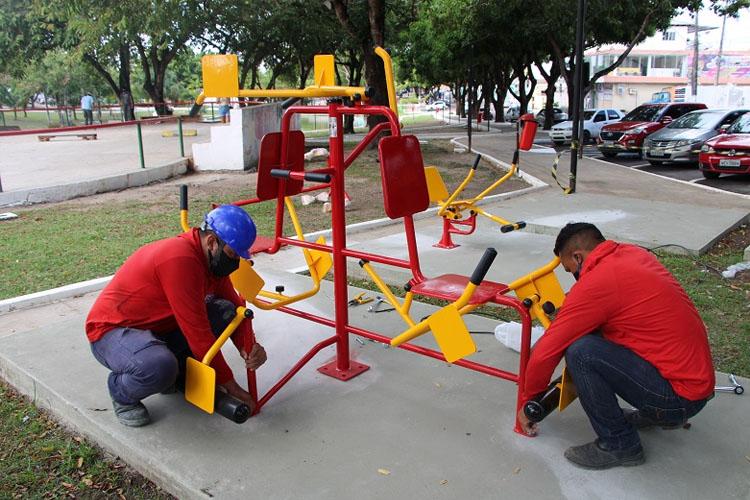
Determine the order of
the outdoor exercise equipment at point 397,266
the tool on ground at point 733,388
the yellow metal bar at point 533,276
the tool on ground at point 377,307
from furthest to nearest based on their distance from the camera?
1. the tool on ground at point 377,307
2. the tool on ground at point 733,388
3. the yellow metal bar at point 533,276
4. the outdoor exercise equipment at point 397,266

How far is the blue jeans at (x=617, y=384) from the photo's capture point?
8.11ft

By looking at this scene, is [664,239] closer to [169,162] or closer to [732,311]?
[732,311]

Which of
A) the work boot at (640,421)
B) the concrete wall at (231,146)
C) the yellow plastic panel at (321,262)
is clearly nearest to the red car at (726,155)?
the concrete wall at (231,146)

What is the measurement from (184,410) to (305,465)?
0.84 meters

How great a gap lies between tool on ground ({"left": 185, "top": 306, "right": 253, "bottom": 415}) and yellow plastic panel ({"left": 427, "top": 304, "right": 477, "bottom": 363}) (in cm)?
82

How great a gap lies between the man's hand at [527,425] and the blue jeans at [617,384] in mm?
338

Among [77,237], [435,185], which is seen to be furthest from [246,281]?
[77,237]

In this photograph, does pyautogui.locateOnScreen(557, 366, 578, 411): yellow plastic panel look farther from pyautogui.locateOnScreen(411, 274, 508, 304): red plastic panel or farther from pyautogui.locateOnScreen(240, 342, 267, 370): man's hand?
pyautogui.locateOnScreen(240, 342, 267, 370): man's hand

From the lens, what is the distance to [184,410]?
3.23 m

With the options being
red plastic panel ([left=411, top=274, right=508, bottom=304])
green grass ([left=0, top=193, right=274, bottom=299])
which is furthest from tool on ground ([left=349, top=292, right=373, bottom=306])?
green grass ([left=0, top=193, right=274, bottom=299])

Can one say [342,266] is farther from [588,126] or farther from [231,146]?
[588,126]

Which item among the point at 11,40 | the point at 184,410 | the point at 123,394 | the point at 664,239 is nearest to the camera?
the point at 123,394

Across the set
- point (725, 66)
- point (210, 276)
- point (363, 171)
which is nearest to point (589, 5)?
point (363, 171)

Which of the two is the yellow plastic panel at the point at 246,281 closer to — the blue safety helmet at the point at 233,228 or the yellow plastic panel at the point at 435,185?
the blue safety helmet at the point at 233,228
